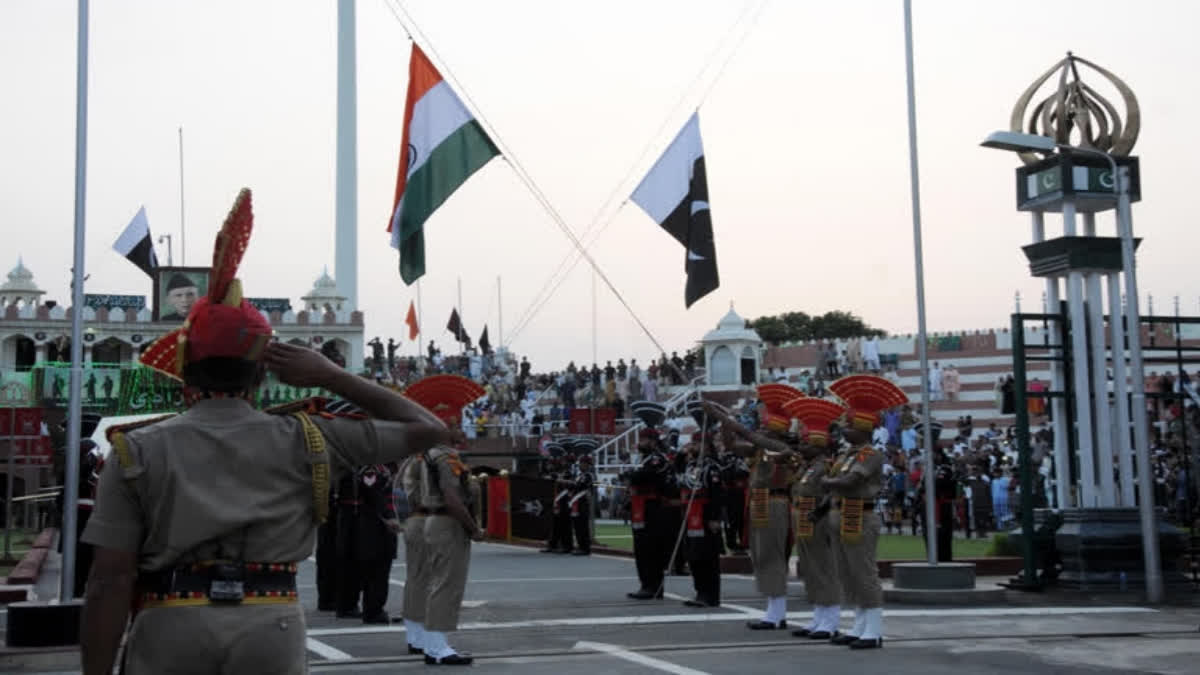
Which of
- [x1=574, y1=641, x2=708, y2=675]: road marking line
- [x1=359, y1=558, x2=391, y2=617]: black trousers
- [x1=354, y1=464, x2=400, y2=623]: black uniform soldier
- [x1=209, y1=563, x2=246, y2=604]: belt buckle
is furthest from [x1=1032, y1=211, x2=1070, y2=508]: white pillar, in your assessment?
[x1=209, y1=563, x2=246, y2=604]: belt buckle

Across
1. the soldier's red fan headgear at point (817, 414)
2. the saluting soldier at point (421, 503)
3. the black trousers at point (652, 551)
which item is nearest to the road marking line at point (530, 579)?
the black trousers at point (652, 551)

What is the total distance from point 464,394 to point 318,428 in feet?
24.3

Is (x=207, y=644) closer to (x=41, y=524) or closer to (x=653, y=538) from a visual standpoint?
(x=653, y=538)

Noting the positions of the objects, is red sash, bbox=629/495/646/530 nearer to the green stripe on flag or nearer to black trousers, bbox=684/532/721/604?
black trousers, bbox=684/532/721/604

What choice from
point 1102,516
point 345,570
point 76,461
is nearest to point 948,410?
point 1102,516

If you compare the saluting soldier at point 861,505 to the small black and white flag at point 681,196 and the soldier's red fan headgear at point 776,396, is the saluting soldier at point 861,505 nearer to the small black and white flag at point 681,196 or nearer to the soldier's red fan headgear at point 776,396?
the soldier's red fan headgear at point 776,396

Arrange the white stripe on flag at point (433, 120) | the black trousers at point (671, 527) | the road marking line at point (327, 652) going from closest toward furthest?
the road marking line at point (327, 652)
the black trousers at point (671, 527)
the white stripe on flag at point (433, 120)

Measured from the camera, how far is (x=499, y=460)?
40.2 meters

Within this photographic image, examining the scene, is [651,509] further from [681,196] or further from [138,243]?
[138,243]

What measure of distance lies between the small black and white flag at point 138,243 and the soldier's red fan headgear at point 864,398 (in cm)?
2668

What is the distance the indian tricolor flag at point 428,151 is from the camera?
1630cm

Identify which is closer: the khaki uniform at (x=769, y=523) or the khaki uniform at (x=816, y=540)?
the khaki uniform at (x=816, y=540)

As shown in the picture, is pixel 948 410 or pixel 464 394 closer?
pixel 464 394

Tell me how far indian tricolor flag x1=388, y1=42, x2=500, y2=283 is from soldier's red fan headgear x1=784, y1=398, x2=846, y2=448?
4.98 meters
